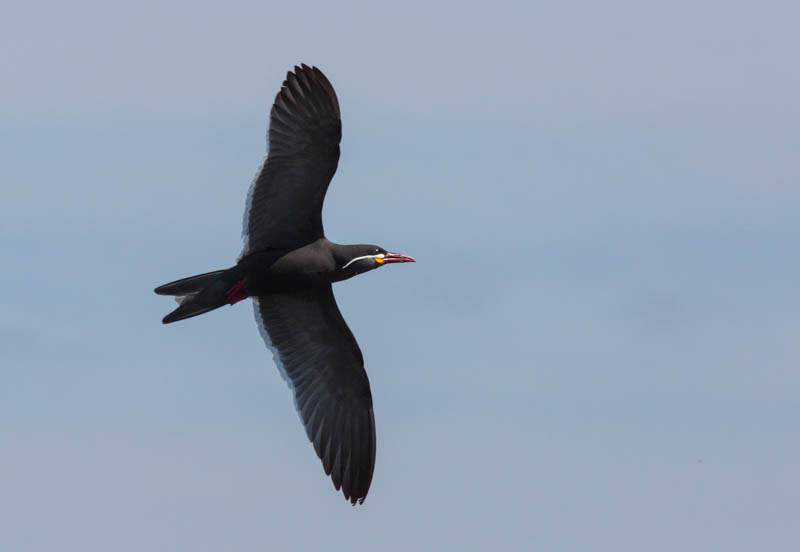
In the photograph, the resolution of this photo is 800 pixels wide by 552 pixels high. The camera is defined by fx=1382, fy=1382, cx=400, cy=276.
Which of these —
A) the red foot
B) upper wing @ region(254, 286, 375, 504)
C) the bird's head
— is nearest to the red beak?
the bird's head

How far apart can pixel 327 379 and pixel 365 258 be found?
197 centimetres

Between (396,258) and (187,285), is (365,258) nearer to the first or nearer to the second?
(396,258)

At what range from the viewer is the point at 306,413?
19219 mm

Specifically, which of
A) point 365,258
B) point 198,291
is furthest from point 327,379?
point 198,291

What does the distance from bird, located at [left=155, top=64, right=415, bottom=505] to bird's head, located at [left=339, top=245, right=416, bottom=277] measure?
0.04 ft

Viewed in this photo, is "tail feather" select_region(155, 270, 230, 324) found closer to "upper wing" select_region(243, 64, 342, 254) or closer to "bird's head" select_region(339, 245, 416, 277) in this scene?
"upper wing" select_region(243, 64, 342, 254)

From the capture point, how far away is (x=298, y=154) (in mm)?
17781

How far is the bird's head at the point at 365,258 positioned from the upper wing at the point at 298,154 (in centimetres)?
68

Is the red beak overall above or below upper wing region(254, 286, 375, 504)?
above

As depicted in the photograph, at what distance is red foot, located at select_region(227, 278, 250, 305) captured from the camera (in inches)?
714

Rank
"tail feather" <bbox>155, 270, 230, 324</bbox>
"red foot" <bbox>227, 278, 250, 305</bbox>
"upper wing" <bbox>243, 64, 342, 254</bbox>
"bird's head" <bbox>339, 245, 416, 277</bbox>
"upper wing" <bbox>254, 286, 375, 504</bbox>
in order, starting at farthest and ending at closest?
"upper wing" <bbox>254, 286, 375, 504</bbox> < "bird's head" <bbox>339, 245, 416, 277</bbox> < "red foot" <bbox>227, 278, 250, 305</bbox> < "tail feather" <bbox>155, 270, 230, 324</bbox> < "upper wing" <bbox>243, 64, 342, 254</bbox>

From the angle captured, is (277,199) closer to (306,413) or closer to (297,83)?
(297,83)

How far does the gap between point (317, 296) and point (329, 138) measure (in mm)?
2408

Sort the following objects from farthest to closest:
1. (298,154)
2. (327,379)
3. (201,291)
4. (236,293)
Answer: (327,379) < (236,293) < (201,291) < (298,154)
